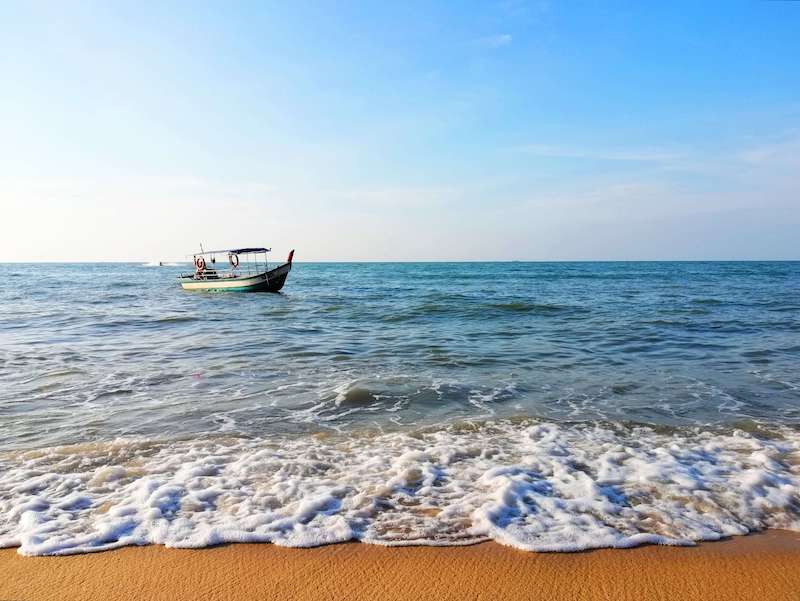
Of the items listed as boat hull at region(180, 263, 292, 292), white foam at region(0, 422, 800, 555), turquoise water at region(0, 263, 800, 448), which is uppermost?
boat hull at region(180, 263, 292, 292)

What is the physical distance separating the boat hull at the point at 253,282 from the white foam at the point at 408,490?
27.7m

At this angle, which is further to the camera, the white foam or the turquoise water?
the turquoise water

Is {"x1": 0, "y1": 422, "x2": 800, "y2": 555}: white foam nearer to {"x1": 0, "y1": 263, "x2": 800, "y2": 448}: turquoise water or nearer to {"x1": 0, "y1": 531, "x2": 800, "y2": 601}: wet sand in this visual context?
{"x1": 0, "y1": 531, "x2": 800, "y2": 601}: wet sand

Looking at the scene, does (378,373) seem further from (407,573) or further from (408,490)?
(407,573)

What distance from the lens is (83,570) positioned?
2977mm

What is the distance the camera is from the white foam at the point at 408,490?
341 centimetres

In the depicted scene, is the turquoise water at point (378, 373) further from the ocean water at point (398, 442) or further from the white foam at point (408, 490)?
the white foam at point (408, 490)

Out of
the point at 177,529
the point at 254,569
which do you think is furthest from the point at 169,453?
the point at 254,569

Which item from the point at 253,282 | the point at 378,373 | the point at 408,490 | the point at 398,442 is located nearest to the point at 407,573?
the point at 408,490

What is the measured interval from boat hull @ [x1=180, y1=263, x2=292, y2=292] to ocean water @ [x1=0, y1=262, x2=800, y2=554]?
19.7m

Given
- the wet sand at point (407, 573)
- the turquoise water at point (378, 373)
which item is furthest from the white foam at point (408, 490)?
the turquoise water at point (378, 373)

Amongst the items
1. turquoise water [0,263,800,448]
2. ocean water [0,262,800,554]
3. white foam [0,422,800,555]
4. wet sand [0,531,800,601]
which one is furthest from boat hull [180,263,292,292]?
wet sand [0,531,800,601]

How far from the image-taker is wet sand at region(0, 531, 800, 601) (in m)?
2.79

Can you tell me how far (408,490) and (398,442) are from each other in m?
1.27
